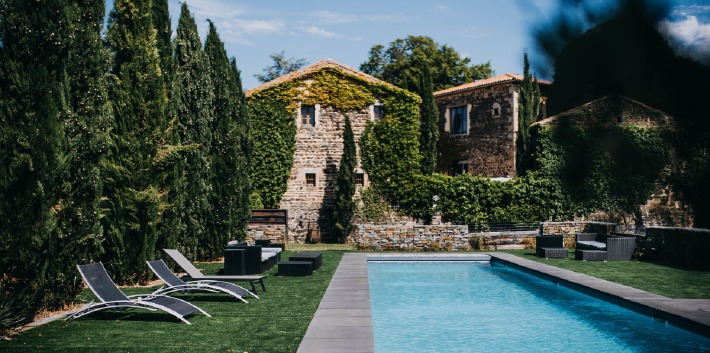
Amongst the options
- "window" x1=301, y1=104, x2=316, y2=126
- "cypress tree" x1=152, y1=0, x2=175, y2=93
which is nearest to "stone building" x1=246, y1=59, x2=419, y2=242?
"window" x1=301, y1=104, x2=316, y2=126

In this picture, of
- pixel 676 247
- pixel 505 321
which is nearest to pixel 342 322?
pixel 505 321

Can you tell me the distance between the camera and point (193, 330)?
7715 mm

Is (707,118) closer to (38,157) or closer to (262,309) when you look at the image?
(38,157)

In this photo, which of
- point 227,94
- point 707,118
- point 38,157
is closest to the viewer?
point 707,118

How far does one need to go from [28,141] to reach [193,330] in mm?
3230

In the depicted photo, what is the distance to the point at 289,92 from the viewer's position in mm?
28891

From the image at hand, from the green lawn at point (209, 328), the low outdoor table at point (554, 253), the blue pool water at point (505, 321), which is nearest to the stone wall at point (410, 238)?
the low outdoor table at point (554, 253)

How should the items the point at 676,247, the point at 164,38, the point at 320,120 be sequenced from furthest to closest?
1. the point at 320,120
2. the point at 676,247
3. the point at 164,38

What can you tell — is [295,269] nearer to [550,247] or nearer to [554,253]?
[554,253]

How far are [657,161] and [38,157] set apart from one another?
785cm

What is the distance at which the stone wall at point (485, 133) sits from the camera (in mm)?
A: 32375

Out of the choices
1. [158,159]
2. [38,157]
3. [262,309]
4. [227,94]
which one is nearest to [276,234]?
[227,94]

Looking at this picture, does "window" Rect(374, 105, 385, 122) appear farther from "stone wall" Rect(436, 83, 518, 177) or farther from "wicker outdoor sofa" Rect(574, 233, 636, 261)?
"wicker outdoor sofa" Rect(574, 233, 636, 261)

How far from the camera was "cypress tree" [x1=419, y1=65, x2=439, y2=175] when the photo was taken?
95.4 ft
